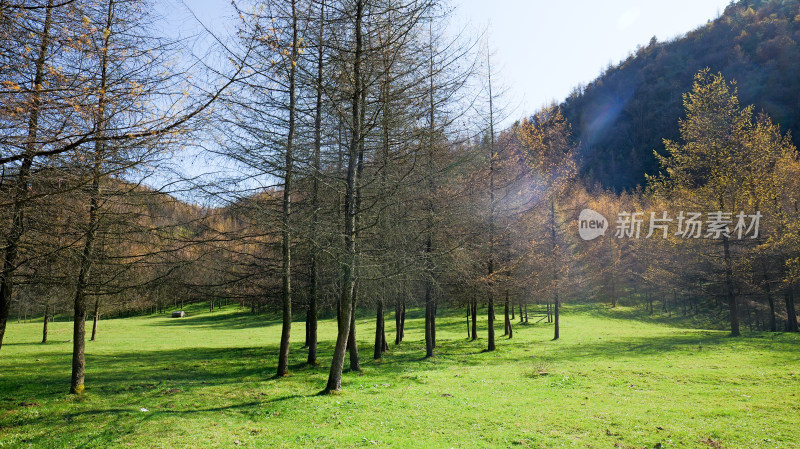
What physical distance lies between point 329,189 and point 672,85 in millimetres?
132222

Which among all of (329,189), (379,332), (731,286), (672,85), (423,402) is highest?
(672,85)

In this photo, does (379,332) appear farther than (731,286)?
No

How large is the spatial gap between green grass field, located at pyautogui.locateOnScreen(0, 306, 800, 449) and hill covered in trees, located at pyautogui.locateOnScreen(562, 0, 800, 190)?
85.5m

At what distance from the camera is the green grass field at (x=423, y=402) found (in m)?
6.38

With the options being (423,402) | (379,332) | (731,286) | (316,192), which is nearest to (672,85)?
(731,286)

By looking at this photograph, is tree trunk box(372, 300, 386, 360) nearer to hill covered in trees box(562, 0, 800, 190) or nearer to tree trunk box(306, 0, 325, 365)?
tree trunk box(306, 0, 325, 365)

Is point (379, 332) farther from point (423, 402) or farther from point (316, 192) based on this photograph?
point (423, 402)

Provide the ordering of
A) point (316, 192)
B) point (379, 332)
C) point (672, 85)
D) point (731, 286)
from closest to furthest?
point (316, 192) → point (379, 332) → point (731, 286) → point (672, 85)

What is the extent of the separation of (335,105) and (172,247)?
4859 mm

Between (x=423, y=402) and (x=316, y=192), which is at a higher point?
(x=316, y=192)

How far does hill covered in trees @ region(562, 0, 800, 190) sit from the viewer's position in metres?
92.3

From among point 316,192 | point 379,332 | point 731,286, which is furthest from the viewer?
point 731,286

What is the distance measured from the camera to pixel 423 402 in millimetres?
8711

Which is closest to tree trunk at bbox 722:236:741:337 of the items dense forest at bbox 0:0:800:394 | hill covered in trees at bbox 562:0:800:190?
dense forest at bbox 0:0:800:394
